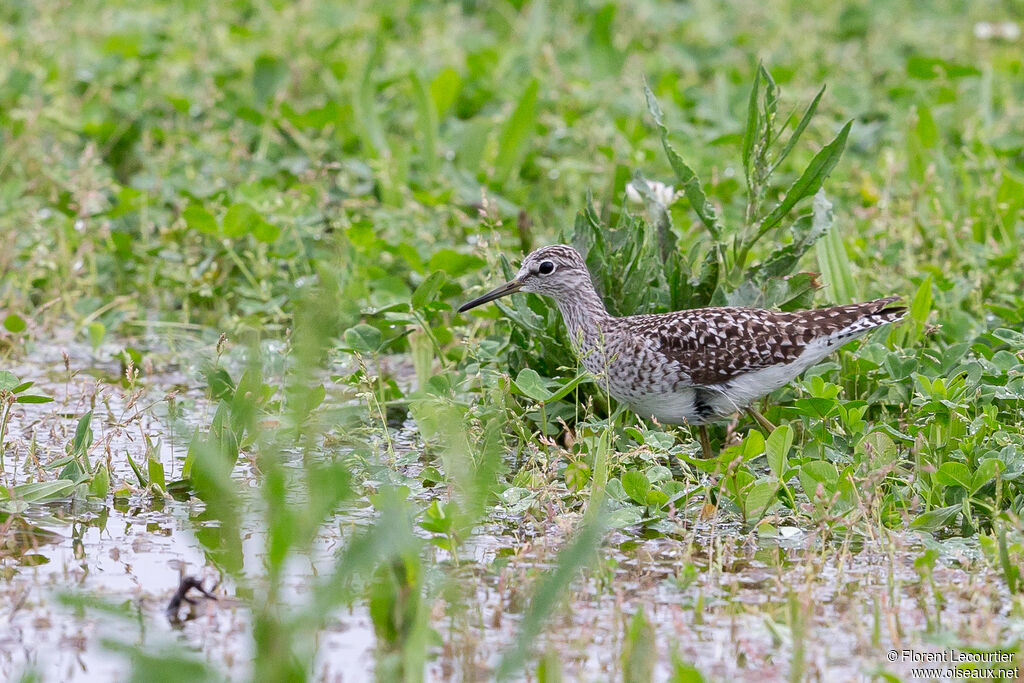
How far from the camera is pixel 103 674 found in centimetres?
399

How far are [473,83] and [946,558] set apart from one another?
252 inches

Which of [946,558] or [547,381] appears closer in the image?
[946,558]

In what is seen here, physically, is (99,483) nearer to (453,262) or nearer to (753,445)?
(753,445)

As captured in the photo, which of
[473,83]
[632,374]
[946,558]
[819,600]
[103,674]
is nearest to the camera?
[103,674]

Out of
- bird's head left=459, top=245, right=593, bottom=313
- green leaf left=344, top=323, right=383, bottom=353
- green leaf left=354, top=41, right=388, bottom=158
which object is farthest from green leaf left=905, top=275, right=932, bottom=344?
green leaf left=354, top=41, right=388, bottom=158

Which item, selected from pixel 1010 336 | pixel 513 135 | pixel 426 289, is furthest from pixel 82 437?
pixel 513 135

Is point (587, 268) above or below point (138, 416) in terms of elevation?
above

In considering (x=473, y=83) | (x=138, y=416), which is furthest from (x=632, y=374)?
(x=473, y=83)

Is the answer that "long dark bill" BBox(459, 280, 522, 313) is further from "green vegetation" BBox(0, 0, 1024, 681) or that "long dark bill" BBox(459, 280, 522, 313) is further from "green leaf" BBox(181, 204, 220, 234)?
"green leaf" BBox(181, 204, 220, 234)

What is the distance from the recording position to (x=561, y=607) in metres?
4.31

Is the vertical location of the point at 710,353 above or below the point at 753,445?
above

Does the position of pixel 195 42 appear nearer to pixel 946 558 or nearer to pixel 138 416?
pixel 138 416

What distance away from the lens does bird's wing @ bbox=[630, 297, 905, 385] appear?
5.98m

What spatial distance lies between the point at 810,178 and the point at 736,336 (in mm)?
855
